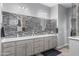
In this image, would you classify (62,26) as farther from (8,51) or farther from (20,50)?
(8,51)

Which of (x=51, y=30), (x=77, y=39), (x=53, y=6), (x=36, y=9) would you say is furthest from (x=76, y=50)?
(x=36, y=9)

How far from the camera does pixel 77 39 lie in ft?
4.10

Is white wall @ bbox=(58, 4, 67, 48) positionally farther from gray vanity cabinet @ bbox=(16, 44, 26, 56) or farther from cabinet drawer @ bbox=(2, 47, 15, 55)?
cabinet drawer @ bbox=(2, 47, 15, 55)

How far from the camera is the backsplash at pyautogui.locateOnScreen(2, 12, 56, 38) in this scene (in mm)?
1101

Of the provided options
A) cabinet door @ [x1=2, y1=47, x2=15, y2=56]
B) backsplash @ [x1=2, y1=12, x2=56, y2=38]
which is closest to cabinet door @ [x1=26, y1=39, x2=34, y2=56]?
backsplash @ [x1=2, y1=12, x2=56, y2=38]

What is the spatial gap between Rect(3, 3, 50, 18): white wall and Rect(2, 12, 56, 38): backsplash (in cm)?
7

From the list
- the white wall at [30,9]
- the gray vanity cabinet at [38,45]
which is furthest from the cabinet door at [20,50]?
the white wall at [30,9]

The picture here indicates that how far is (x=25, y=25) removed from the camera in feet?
3.90

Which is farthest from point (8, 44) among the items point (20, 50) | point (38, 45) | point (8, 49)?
point (38, 45)

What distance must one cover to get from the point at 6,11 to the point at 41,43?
925mm

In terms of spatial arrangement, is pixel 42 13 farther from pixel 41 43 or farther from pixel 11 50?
pixel 11 50

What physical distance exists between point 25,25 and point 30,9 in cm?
29

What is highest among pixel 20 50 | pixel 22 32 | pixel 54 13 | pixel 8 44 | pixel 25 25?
pixel 54 13

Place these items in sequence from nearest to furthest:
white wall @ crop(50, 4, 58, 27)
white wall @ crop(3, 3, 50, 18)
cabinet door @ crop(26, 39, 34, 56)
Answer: white wall @ crop(3, 3, 50, 18) → white wall @ crop(50, 4, 58, 27) → cabinet door @ crop(26, 39, 34, 56)
